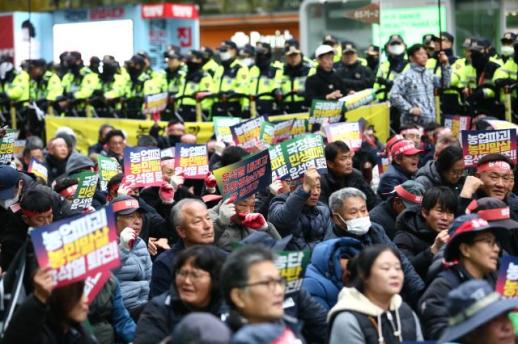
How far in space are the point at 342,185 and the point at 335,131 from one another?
2.44 metres

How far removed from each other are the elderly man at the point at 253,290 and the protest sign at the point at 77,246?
81cm

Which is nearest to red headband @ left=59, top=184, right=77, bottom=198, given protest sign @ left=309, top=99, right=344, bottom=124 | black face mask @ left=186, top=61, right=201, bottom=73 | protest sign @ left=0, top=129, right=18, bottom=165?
protest sign @ left=0, top=129, right=18, bottom=165

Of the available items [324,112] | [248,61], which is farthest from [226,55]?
[324,112]

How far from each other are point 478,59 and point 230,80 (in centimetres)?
524

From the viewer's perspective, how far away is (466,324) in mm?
5938

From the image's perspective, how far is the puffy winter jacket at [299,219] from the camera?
10398 millimetres

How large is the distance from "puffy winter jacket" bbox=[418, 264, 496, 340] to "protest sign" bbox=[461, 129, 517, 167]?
426 cm

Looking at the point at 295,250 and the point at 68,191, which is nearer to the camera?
the point at 295,250

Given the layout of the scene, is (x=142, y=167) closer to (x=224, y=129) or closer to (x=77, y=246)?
(x=224, y=129)

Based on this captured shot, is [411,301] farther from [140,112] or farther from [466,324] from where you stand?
[140,112]

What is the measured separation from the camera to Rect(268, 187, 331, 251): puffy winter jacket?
34.1 ft

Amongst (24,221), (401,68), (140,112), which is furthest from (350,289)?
(140,112)

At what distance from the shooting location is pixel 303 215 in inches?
422

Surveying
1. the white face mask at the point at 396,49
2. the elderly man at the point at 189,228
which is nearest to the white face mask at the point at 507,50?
the white face mask at the point at 396,49
